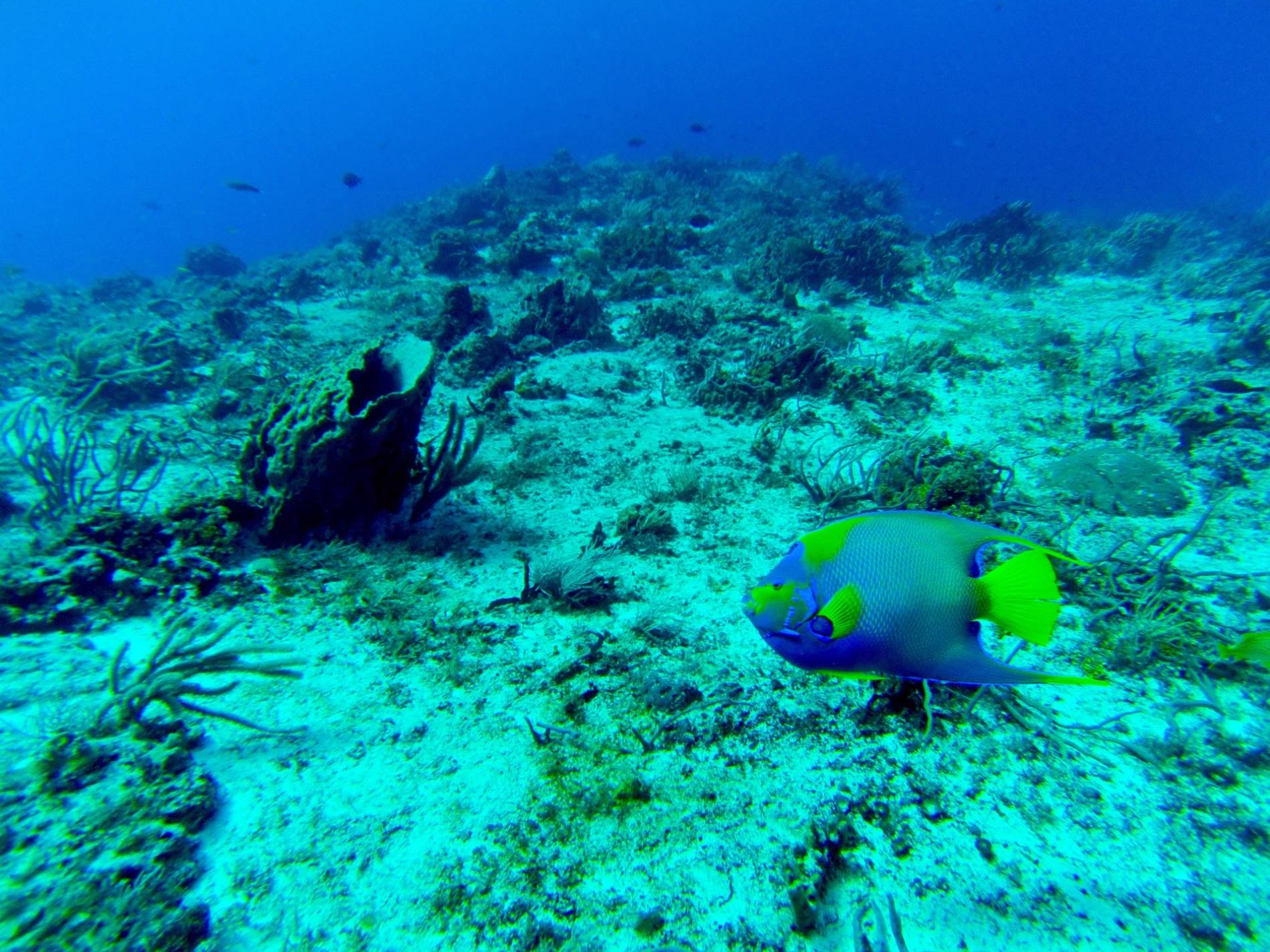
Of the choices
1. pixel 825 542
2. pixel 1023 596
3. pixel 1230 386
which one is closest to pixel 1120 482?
pixel 1230 386

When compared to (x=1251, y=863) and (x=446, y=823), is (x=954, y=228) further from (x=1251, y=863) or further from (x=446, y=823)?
(x=446, y=823)

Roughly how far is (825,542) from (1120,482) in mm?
4647

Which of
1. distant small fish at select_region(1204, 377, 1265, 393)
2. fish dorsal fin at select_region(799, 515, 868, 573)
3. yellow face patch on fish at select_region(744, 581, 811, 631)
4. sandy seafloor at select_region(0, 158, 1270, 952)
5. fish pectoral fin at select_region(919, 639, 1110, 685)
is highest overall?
distant small fish at select_region(1204, 377, 1265, 393)

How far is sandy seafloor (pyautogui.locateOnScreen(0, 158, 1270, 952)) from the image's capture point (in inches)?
75.9

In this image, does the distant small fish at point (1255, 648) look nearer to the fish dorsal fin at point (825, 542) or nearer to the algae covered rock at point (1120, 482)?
the algae covered rock at point (1120, 482)

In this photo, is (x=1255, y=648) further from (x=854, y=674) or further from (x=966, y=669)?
(x=854, y=674)

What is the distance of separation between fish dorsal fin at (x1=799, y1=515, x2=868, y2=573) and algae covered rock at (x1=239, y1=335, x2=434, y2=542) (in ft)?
10.4

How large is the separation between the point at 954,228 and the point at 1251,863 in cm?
1481

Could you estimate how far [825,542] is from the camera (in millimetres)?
1652

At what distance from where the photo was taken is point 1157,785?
2.36 metres

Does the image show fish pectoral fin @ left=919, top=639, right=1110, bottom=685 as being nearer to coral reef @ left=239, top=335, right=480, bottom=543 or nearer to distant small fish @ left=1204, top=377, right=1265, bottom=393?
coral reef @ left=239, top=335, right=480, bottom=543

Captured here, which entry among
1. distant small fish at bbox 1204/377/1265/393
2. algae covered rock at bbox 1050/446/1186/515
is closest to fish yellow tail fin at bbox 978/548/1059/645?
algae covered rock at bbox 1050/446/1186/515

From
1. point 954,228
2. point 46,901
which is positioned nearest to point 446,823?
point 46,901

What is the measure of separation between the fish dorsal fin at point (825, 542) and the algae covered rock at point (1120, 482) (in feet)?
13.9
